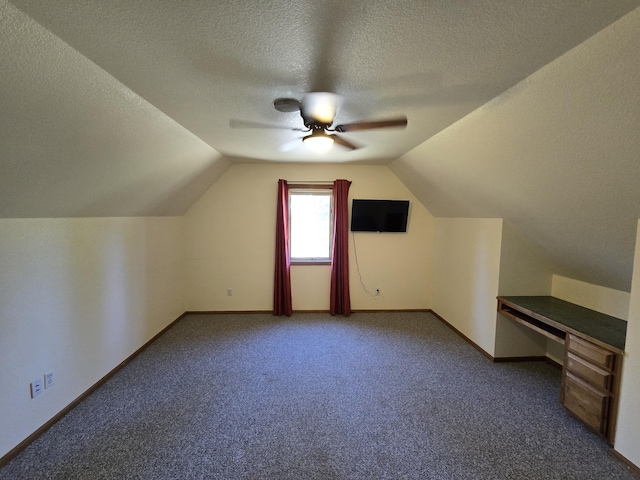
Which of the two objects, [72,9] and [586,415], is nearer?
[72,9]

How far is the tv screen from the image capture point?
4172 mm

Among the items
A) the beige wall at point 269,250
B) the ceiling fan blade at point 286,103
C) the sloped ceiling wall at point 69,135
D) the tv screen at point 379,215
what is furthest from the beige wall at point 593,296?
the sloped ceiling wall at point 69,135

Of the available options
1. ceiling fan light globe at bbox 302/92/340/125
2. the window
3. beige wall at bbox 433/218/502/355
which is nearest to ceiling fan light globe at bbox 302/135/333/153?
ceiling fan light globe at bbox 302/92/340/125

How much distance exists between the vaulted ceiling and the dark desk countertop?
0.33 m

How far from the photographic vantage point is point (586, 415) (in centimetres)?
197

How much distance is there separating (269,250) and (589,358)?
11.9ft

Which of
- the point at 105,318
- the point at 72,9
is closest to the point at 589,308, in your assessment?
the point at 72,9

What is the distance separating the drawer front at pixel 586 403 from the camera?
1.87 meters

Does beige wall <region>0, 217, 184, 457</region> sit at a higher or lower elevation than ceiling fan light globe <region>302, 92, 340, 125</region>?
lower

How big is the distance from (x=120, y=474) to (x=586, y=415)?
3165 millimetres

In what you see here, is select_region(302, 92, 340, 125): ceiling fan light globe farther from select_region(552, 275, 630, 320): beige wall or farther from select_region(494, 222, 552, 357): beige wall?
select_region(552, 275, 630, 320): beige wall

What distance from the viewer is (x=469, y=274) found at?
343 centimetres

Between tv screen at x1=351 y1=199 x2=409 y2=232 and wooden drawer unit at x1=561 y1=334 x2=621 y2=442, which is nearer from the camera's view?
wooden drawer unit at x1=561 y1=334 x2=621 y2=442

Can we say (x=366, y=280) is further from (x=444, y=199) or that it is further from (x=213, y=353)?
(x=213, y=353)
